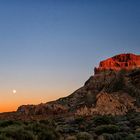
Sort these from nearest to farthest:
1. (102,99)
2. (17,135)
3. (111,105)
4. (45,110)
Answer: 1. (17,135)
2. (111,105)
3. (102,99)
4. (45,110)

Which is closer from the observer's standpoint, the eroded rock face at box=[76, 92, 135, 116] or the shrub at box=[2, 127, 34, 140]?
the shrub at box=[2, 127, 34, 140]

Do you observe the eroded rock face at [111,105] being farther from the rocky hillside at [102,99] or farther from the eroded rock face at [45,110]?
the eroded rock face at [45,110]

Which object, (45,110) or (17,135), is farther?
(45,110)

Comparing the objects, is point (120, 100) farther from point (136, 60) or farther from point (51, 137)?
point (136, 60)

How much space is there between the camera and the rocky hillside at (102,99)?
91.1 m

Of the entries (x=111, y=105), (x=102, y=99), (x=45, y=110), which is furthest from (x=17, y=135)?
(x=45, y=110)

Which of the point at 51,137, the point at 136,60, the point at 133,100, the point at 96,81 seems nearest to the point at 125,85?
the point at 133,100

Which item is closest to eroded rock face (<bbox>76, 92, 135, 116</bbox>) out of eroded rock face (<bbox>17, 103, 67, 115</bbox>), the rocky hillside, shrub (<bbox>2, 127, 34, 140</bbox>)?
the rocky hillside

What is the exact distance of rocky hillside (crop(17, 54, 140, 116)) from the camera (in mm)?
91125

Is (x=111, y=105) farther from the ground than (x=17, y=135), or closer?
farther from the ground

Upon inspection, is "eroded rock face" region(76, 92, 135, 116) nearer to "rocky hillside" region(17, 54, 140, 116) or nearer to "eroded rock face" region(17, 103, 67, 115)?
"rocky hillside" region(17, 54, 140, 116)

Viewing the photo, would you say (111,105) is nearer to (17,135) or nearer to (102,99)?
(102,99)

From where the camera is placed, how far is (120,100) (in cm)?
10000

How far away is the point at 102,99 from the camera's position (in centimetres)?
9638
